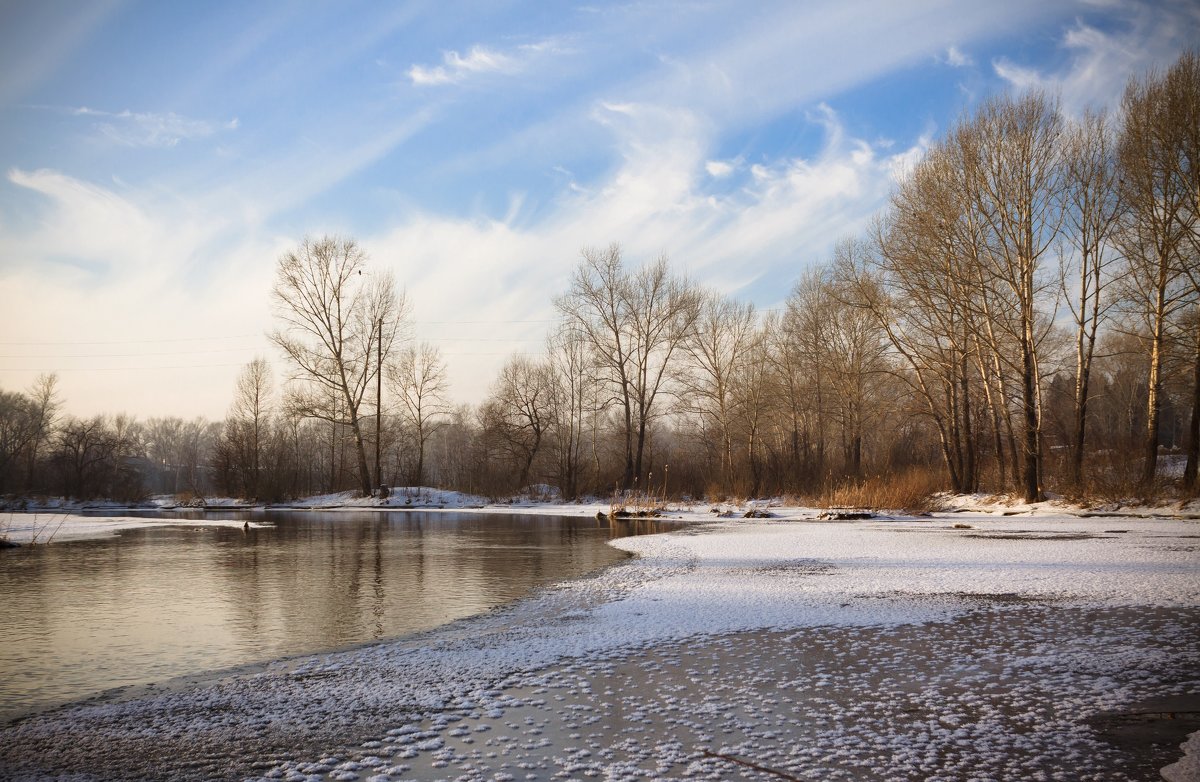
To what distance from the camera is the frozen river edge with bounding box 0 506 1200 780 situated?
2969 millimetres

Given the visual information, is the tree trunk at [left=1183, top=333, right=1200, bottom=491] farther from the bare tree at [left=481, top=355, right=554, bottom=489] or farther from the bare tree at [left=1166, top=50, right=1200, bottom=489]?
the bare tree at [left=481, top=355, right=554, bottom=489]

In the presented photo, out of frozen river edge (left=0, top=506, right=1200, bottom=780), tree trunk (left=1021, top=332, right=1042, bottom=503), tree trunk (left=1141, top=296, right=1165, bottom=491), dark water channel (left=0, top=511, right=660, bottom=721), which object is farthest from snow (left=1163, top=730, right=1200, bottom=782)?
tree trunk (left=1021, top=332, right=1042, bottom=503)

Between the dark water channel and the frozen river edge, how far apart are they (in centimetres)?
67

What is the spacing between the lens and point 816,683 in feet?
13.4

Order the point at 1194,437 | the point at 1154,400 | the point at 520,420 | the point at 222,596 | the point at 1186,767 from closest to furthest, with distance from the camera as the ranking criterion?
1. the point at 1186,767
2. the point at 222,596
3. the point at 1194,437
4. the point at 1154,400
5. the point at 520,420

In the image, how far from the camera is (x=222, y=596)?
7.50 metres

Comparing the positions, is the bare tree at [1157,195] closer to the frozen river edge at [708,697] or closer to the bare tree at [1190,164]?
the bare tree at [1190,164]

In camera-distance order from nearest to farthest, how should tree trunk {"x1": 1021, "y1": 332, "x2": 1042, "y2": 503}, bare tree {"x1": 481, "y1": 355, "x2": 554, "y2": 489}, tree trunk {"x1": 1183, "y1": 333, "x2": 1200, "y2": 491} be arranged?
tree trunk {"x1": 1183, "y1": 333, "x2": 1200, "y2": 491} → tree trunk {"x1": 1021, "y1": 332, "x2": 1042, "y2": 503} → bare tree {"x1": 481, "y1": 355, "x2": 554, "y2": 489}

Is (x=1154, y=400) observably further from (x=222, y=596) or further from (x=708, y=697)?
(x=222, y=596)

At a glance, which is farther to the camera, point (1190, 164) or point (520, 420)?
point (520, 420)

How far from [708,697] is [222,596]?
234 inches

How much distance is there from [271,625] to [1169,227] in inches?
859

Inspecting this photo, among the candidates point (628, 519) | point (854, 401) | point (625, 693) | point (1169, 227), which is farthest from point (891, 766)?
point (854, 401)

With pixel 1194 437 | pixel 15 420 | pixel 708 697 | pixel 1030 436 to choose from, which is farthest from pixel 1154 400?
pixel 15 420
